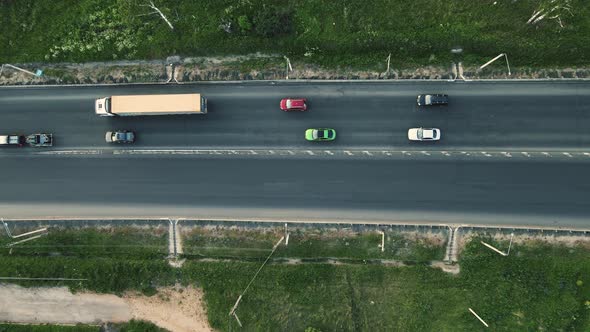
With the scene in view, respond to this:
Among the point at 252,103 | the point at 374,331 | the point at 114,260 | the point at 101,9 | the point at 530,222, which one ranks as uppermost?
the point at 101,9

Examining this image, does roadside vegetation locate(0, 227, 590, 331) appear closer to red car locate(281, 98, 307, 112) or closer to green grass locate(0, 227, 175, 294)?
green grass locate(0, 227, 175, 294)

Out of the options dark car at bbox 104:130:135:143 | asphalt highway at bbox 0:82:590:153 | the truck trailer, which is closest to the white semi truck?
dark car at bbox 104:130:135:143

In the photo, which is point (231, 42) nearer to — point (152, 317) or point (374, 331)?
point (152, 317)

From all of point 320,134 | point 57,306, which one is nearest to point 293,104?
point 320,134

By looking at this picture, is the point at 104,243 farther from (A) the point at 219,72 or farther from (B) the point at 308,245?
(A) the point at 219,72

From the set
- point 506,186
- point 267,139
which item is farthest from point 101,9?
point 506,186

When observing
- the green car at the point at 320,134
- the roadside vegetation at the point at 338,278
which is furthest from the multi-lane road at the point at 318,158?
the roadside vegetation at the point at 338,278
